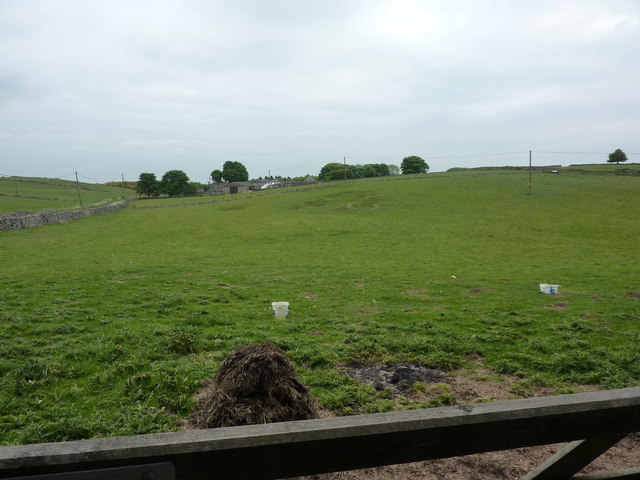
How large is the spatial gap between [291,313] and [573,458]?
855 centimetres

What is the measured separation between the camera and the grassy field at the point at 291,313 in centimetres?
582

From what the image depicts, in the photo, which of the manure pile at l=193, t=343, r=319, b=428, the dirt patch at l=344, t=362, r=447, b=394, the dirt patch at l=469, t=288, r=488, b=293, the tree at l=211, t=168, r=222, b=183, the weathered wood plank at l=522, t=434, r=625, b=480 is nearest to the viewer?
the weathered wood plank at l=522, t=434, r=625, b=480

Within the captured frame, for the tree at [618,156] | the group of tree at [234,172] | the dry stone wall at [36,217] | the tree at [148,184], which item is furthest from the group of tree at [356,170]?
the dry stone wall at [36,217]

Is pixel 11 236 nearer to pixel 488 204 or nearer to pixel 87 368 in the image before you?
pixel 87 368

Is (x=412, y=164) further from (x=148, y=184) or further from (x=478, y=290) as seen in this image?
(x=478, y=290)

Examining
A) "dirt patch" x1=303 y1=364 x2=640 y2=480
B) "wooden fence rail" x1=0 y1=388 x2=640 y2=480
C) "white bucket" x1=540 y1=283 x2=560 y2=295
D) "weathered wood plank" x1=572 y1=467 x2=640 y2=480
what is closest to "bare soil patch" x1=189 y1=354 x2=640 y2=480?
"dirt patch" x1=303 y1=364 x2=640 y2=480

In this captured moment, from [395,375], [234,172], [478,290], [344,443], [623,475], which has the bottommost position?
[478,290]

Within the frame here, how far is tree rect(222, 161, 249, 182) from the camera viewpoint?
14862 centimetres

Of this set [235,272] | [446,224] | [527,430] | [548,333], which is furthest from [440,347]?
[446,224]

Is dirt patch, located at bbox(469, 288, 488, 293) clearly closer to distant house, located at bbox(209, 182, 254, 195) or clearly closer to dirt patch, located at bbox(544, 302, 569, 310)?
dirt patch, located at bbox(544, 302, 569, 310)

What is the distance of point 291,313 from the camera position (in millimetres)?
10430

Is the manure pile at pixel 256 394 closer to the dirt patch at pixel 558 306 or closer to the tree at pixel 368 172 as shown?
the dirt patch at pixel 558 306

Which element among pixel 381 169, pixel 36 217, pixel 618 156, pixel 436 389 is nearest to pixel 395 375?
pixel 436 389

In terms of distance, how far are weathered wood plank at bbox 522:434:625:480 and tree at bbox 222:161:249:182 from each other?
151475mm
